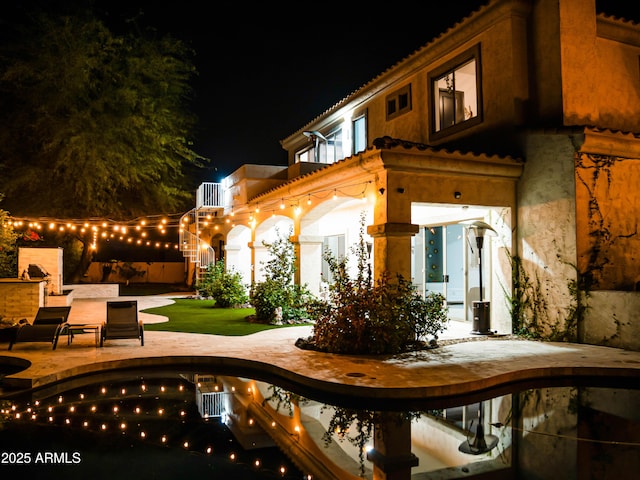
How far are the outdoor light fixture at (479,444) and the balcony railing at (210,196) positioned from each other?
19.6 metres

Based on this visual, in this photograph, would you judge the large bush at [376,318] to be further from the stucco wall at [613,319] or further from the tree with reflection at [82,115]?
the tree with reflection at [82,115]

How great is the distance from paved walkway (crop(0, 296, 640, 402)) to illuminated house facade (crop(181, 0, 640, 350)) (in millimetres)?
1523

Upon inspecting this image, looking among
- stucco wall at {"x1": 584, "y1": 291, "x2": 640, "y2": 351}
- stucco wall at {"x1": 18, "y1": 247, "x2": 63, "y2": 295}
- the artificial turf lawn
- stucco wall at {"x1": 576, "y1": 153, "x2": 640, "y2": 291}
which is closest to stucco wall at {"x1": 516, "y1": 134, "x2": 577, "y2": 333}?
stucco wall at {"x1": 576, "y1": 153, "x2": 640, "y2": 291}

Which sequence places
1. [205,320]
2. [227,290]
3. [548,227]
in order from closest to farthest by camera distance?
1. [548,227]
2. [205,320]
3. [227,290]

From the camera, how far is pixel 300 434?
565 centimetres

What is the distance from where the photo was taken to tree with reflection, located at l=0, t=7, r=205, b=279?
18438 mm

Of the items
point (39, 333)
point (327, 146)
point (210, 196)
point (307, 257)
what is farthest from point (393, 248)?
point (210, 196)

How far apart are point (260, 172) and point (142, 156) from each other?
5042mm

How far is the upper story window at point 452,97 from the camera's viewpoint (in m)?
13.4

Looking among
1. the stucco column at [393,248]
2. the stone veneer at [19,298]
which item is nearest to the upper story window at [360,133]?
the stucco column at [393,248]

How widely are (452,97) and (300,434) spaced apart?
1091 centimetres

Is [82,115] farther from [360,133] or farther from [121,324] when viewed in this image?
[121,324]

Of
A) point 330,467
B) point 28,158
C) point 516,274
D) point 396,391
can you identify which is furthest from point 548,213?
point 28,158

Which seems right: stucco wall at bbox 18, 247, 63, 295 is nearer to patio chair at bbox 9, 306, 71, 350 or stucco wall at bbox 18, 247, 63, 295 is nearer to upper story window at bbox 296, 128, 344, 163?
patio chair at bbox 9, 306, 71, 350
